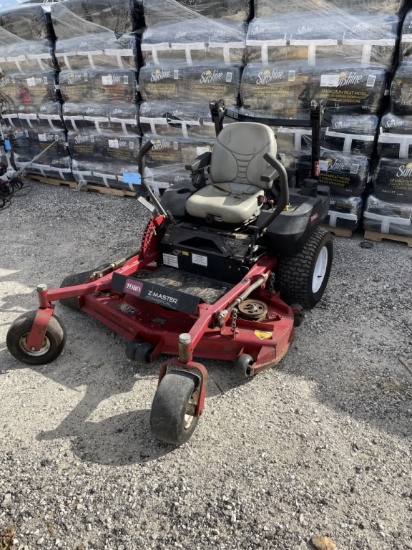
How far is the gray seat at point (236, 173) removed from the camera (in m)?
4.18

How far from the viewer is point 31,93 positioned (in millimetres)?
7566

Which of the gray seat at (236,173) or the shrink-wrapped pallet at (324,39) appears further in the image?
the shrink-wrapped pallet at (324,39)

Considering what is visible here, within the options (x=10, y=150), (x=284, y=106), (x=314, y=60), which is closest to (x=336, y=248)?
(x=284, y=106)

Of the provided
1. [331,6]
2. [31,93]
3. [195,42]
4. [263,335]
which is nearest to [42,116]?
[31,93]

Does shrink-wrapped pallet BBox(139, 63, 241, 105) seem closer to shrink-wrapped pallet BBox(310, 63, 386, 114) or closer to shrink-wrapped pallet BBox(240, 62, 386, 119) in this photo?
shrink-wrapped pallet BBox(240, 62, 386, 119)

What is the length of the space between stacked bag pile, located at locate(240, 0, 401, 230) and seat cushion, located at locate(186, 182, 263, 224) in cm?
87

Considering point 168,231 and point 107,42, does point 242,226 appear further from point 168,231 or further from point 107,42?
point 107,42

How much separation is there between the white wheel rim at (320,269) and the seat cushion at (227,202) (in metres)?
0.83

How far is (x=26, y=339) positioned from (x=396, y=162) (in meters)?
4.18

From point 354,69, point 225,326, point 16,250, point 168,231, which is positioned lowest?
point 16,250

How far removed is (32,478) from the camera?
2.83 m

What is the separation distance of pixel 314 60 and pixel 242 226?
2333 millimetres

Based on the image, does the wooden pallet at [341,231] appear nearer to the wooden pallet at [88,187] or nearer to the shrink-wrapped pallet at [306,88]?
the shrink-wrapped pallet at [306,88]

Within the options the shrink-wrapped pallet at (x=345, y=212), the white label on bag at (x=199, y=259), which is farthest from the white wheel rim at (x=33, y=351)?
the shrink-wrapped pallet at (x=345, y=212)
